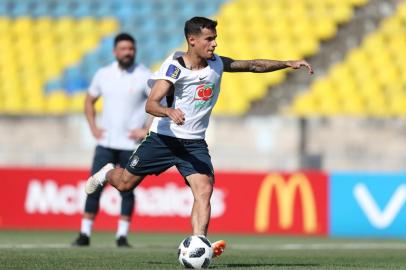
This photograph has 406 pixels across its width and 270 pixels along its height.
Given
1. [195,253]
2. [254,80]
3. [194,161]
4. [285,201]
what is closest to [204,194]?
[194,161]

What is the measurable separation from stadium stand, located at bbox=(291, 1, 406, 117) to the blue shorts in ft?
34.0

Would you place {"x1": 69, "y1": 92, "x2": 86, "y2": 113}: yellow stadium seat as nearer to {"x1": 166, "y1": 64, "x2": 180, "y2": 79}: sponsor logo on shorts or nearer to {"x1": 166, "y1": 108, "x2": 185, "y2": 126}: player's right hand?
{"x1": 166, "y1": 64, "x2": 180, "y2": 79}: sponsor logo on shorts

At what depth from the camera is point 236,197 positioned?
1644 centimetres

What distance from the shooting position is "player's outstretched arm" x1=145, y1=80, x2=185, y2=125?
315 inches

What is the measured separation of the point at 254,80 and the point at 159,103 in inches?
475

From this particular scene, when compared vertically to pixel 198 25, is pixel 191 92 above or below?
below

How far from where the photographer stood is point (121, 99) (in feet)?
39.9

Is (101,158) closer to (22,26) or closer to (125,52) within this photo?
(125,52)

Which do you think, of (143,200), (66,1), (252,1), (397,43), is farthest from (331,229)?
(66,1)

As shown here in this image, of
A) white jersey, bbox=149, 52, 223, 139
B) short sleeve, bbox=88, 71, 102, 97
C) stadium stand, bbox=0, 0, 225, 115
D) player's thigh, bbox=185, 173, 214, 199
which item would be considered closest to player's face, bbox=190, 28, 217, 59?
white jersey, bbox=149, 52, 223, 139

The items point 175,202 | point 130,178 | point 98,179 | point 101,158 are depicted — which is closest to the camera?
point 130,178

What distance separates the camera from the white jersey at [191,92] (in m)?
8.74

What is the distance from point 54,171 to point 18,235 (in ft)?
8.12

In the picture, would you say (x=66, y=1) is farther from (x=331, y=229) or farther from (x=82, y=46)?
(x=331, y=229)
